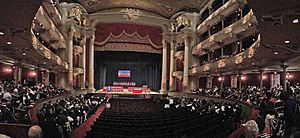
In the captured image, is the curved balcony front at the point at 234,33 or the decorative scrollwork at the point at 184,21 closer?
the curved balcony front at the point at 234,33

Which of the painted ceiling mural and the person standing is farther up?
the painted ceiling mural

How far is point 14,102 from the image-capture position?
403 inches

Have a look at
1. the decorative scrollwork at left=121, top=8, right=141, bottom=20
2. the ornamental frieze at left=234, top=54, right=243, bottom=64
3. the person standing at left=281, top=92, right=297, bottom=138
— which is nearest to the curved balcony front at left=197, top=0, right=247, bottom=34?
the ornamental frieze at left=234, top=54, right=243, bottom=64

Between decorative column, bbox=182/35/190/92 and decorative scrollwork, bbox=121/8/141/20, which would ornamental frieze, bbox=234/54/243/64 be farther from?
decorative scrollwork, bbox=121/8/141/20

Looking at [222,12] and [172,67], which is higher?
[222,12]

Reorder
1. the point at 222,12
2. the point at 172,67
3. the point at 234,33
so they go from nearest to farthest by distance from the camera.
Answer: the point at 234,33 < the point at 222,12 < the point at 172,67

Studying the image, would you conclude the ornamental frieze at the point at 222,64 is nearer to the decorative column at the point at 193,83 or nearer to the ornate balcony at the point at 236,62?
the ornate balcony at the point at 236,62

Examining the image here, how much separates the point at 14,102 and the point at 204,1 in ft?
88.0

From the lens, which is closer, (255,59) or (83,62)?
(255,59)

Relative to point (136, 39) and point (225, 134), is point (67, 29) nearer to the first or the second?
point (136, 39)

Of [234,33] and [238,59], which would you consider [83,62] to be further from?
[238,59]

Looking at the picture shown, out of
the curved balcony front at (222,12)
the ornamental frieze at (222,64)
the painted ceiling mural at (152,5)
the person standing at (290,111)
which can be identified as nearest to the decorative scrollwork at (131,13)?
the painted ceiling mural at (152,5)

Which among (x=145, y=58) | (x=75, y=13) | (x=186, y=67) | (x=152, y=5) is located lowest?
(x=186, y=67)

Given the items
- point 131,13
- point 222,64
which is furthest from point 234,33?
point 131,13
